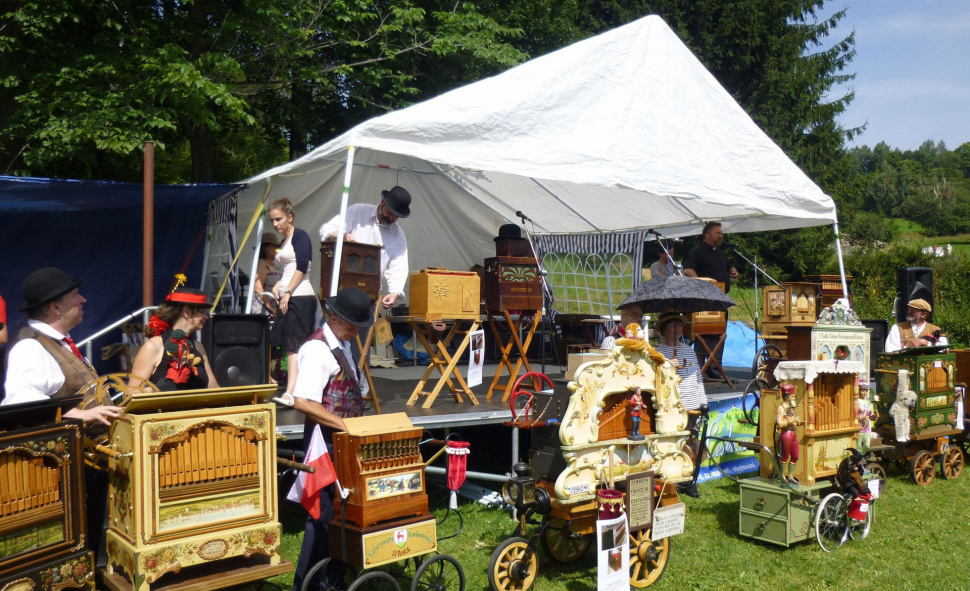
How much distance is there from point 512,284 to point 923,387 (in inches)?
137

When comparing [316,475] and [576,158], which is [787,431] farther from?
[316,475]

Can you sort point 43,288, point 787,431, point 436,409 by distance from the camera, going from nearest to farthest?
1. point 43,288
2. point 787,431
3. point 436,409

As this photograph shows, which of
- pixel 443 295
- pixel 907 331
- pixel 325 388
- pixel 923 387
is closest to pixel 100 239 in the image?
pixel 443 295

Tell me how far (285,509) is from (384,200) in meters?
2.36

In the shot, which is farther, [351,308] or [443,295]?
[443,295]

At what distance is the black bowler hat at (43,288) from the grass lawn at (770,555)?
1907 millimetres

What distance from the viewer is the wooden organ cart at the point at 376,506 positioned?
10.3 feet

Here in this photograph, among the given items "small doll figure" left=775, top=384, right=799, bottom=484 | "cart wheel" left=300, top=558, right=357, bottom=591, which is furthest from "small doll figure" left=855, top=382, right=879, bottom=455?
"cart wheel" left=300, top=558, right=357, bottom=591

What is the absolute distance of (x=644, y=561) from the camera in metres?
4.01

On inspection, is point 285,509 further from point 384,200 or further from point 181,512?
point 181,512

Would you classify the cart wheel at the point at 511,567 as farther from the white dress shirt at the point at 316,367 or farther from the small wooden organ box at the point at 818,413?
the small wooden organ box at the point at 818,413

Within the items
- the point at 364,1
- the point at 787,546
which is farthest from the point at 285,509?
the point at 364,1

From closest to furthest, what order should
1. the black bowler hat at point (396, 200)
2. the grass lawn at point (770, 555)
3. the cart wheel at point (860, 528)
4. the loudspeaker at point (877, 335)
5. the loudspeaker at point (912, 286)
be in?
the grass lawn at point (770, 555) → the cart wheel at point (860, 528) → the black bowler hat at point (396, 200) → the loudspeaker at point (912, 286) → the loudspeaker at point (877, 335)

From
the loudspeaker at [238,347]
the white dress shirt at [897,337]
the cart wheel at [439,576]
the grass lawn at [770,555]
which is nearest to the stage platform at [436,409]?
the loudspeaker at [238,347]
